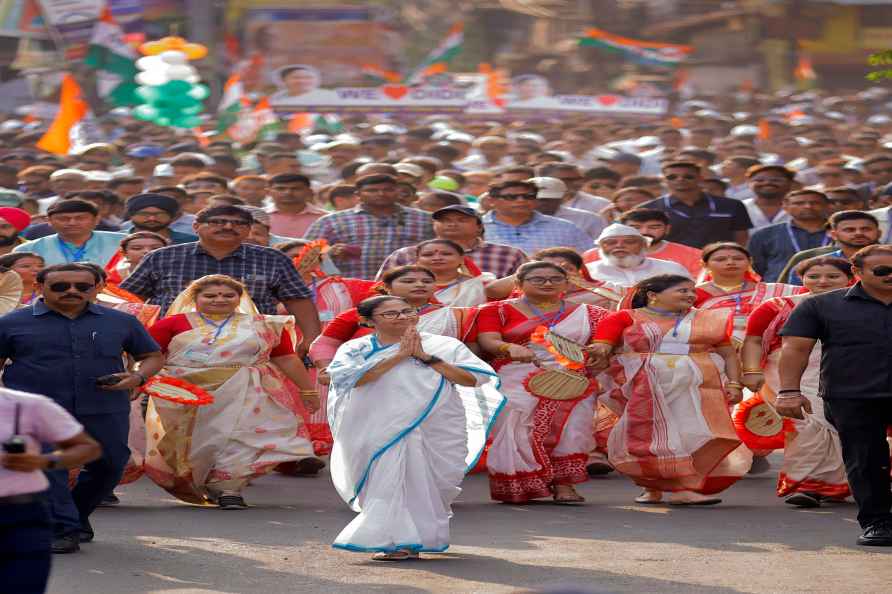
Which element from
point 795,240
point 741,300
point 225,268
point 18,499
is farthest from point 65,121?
point 18,499

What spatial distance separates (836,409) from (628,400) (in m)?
1.77

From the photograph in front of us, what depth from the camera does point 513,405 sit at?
10.3 m

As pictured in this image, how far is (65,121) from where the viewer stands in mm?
24391

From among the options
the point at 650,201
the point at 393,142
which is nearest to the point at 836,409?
the point at 650,201

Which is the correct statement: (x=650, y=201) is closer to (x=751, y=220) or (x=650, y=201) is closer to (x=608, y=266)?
(x=751, y=220)

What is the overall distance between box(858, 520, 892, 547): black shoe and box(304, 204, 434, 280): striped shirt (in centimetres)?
511

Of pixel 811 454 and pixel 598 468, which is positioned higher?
pixel 811 454

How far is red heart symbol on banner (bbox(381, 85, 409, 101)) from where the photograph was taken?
32031mm

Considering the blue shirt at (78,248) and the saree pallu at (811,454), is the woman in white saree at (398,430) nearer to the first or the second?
the saree pallu at (811,454)

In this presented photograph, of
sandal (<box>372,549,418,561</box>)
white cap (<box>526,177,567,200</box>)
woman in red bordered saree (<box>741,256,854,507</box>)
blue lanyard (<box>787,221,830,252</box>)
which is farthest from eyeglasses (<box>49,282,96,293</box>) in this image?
white cap (<box>526,177,567,200</box>)

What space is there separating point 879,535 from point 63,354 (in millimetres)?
3671

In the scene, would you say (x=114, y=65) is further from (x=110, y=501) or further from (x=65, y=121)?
(x=110, y=501)

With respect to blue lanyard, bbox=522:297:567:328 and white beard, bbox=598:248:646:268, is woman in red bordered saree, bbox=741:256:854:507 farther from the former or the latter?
white beard, bbox=598:248:646:268

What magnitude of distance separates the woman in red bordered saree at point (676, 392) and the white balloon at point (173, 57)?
13.8 metres
